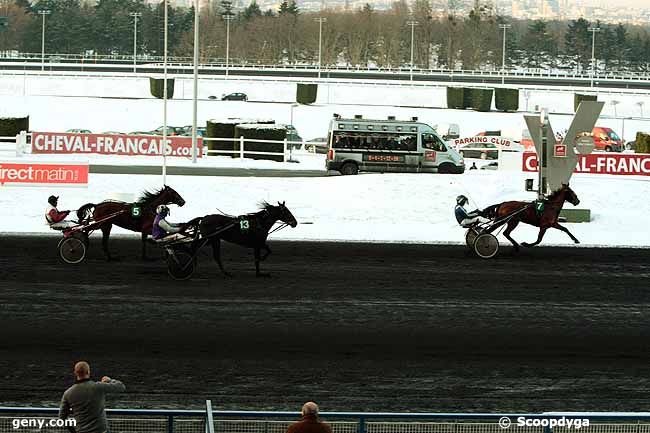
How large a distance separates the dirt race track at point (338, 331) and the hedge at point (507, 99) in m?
53.4

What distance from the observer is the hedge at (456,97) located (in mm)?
74562

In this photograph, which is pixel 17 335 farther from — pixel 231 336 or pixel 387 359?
pixel 387 359

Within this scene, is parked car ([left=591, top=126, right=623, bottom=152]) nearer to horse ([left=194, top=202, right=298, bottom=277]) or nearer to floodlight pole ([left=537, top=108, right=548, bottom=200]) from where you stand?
floodlight pole ([left=537, top=108, right=548, bottom=200])

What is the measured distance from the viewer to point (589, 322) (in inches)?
608

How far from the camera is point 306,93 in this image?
73.6m

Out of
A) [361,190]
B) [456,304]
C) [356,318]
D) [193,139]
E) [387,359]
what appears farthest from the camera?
[193,139]

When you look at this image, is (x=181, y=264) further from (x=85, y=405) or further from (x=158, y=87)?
(x=158, y=87)

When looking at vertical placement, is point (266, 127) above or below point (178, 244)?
above

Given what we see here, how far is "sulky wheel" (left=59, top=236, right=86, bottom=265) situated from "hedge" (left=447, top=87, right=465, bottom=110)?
56.9 m

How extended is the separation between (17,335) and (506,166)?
20.9 m

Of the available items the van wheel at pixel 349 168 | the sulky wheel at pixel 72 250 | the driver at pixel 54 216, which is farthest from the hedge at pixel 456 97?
the driver at pixel 54 216

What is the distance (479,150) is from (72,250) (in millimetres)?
32099

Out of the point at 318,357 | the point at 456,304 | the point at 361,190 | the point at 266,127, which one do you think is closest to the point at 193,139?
the point at 266,127

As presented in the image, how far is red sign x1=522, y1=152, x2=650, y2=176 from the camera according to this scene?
3167 cm
